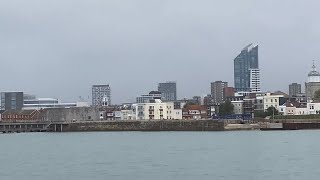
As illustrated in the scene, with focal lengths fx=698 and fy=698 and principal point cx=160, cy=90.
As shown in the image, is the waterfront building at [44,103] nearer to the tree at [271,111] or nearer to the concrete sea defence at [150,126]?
the concrete sea defence at [150,126]

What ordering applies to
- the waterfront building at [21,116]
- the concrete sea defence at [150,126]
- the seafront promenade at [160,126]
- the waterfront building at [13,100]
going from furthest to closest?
the waterfront building at [13,100] → the waterfront building at [21,116] → the concrete sea defence at [150,126] → the seafront promenade at [160,126]

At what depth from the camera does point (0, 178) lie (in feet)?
103

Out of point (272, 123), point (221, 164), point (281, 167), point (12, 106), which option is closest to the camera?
point (281, 167)

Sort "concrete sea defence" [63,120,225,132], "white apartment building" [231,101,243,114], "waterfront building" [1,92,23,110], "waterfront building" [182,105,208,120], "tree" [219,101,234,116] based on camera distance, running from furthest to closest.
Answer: "waterfront building" [1,92,23,110] → "white apartment building" [231,101,243,114] → "tree" [219,101,234,116] → "waterfront building" [182,105,208,120] → "concrete sea defence" [63,120,225,132]

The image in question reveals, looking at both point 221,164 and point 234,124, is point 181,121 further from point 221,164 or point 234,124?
point 221,164

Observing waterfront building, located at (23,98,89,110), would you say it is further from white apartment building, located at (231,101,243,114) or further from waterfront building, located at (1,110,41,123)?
white apartment building, located at (231,101,243,114)

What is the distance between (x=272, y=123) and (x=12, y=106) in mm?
107521

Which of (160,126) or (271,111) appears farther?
(271,111)

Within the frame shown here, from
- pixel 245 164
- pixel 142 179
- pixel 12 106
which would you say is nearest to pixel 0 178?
pixel 142 179

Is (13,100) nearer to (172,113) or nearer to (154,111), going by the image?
(154,111)

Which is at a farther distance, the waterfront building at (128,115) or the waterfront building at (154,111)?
the waterfront building at (128,115)

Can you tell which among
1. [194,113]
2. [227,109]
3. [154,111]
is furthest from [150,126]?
[227,109]

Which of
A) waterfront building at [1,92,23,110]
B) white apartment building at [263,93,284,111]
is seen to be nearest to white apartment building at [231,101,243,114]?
white apartment building at [263,93,284,111]

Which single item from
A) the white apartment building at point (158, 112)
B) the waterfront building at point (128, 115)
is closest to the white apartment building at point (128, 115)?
the waterfront building at point (128, 115)
